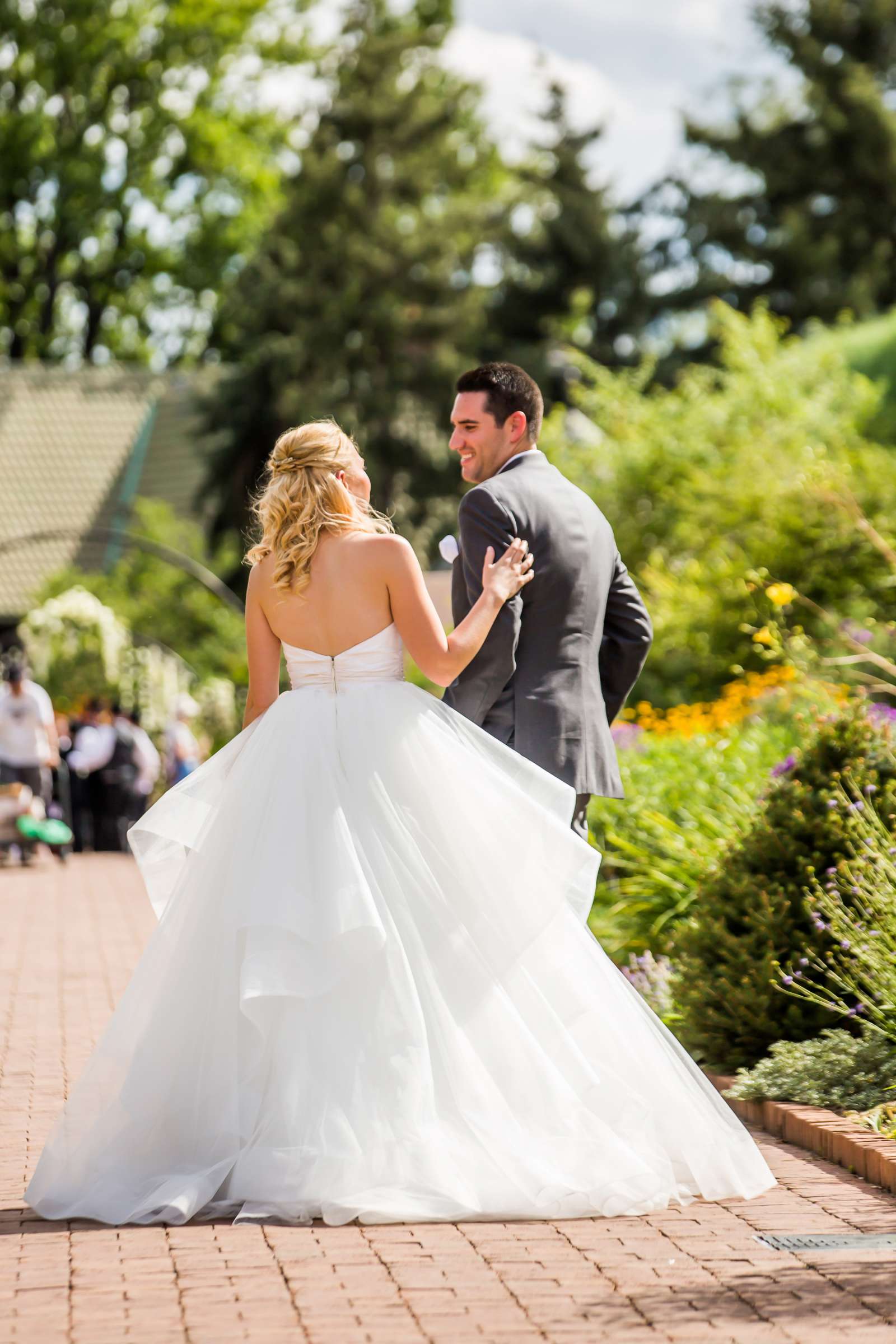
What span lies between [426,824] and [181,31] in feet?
124

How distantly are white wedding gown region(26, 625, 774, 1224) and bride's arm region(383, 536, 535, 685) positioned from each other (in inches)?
5.5

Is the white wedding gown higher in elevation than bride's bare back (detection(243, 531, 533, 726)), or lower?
lower

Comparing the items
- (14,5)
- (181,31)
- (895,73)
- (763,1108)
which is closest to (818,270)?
(895,73)

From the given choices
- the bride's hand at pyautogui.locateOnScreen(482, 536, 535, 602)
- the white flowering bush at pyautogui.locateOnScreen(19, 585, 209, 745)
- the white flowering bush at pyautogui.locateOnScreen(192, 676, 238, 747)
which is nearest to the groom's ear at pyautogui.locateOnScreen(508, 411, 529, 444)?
the bride's hand at pyautogui.locateOnScreen(482, 536, 535, 602)

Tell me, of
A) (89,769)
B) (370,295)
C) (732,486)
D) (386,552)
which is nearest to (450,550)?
(386,552)

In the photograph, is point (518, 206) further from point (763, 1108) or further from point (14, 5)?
point (763, 1108)

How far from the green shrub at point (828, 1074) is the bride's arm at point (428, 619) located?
1.91m

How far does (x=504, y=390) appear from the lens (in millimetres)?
5051

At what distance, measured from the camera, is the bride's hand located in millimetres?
4707

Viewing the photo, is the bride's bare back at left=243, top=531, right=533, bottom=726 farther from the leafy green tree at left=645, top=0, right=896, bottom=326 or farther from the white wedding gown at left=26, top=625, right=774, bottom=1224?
the leafy green tree at left=645, top=0, right=896, bottom=326

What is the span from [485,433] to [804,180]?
31.5 meters

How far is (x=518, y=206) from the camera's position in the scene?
3406 cm

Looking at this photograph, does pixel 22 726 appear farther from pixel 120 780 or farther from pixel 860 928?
pixel 860 928

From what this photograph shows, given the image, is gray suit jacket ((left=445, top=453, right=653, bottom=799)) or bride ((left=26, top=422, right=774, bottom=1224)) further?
gray suit jacket ((left=445, top=453, right=653, bottom=799))
